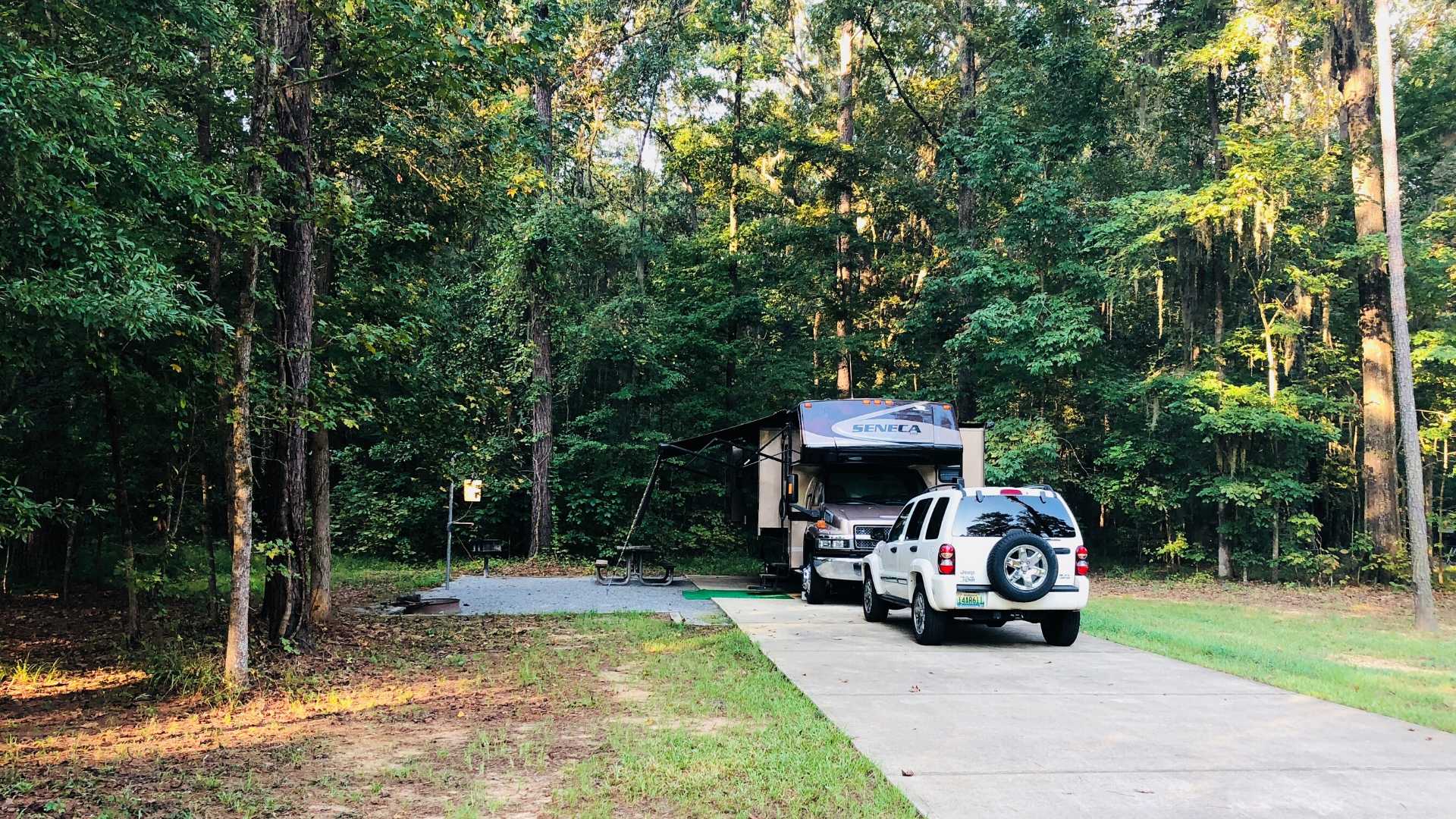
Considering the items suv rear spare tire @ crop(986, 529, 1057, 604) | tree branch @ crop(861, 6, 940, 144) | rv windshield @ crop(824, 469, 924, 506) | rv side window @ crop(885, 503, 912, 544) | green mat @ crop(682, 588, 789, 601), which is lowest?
green mat @ crop(682, 588, 789, 601)

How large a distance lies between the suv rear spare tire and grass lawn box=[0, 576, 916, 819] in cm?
259

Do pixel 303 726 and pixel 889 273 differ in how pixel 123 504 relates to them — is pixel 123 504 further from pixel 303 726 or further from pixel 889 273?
pixel 889 273

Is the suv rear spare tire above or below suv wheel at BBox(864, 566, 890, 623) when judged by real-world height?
above

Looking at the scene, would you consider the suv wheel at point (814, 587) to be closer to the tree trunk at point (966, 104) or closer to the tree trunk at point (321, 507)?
the tree trunk at point (321, 507)

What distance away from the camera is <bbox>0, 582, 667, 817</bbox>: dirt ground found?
4.81 meters

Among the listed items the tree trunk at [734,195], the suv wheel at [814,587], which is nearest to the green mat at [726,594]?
the suv wheel at [814,587]

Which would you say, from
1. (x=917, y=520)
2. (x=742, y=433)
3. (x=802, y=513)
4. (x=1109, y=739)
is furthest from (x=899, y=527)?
(x=742, y=433)

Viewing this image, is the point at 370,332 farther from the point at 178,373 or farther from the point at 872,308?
the point at 872,308

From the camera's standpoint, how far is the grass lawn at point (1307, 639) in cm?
797

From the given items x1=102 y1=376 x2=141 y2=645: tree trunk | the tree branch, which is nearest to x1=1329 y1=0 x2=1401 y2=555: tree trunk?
the tree branch

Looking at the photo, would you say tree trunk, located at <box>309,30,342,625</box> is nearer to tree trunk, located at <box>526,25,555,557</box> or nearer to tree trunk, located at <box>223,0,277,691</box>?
tree trunk, located at <box>223,0,277,691</box>

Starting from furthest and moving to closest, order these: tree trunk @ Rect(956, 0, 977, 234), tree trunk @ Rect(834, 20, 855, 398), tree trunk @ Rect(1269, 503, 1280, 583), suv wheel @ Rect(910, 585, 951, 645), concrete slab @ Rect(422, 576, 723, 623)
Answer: tree trunk @ Rect(834, 20, 855, 398), tree trunk @ Rect(956, 0, 977, 234), tree trunk @ Rect(1269, 503, 1280, 583), concrete slab @ Rect(422, 576, 723, 623), suv wheel @ Rect(910, 585, 951, 645)

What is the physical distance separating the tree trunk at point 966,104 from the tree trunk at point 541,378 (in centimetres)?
1019

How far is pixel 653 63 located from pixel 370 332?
57.3 ft
